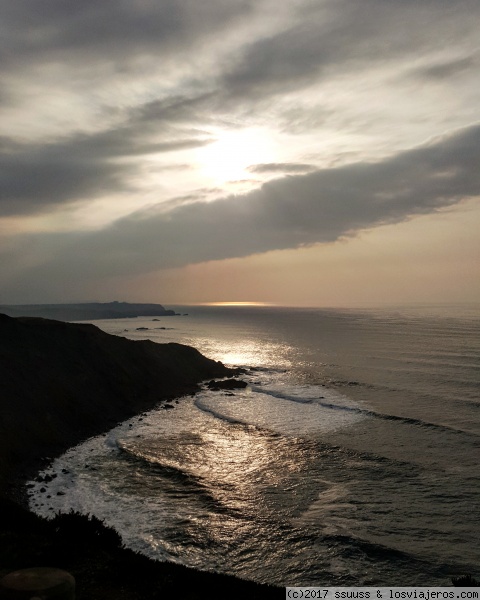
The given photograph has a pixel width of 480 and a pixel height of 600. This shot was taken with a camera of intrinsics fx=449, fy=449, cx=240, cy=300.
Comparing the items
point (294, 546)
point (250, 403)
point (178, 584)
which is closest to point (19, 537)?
point (178, 584)

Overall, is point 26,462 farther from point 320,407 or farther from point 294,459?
point 320,407

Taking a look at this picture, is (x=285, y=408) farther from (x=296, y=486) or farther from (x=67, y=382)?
(x=67, y=382)

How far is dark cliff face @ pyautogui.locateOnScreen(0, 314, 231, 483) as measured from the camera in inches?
1426

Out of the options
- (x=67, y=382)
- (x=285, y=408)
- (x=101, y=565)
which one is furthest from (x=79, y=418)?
(x=101, y=565)

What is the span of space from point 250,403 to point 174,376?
14824mm

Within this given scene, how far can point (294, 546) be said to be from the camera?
21.1m

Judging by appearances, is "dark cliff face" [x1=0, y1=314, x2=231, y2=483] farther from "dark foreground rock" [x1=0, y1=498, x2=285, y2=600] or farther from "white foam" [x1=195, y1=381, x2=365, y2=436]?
"dark foreground rock" [x1=0, y1=498, x2=285, y2=600]

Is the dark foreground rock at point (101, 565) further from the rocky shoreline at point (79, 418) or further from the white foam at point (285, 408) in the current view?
the white foam at point (285, 408)

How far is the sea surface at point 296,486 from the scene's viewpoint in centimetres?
2012

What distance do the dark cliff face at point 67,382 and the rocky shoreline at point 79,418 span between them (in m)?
0.11

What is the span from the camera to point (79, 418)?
4281 cm

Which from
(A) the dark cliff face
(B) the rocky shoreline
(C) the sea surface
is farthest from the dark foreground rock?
(A) the dark cliff face

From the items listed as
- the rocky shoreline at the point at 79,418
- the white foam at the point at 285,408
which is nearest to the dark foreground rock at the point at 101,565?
the rocky shoreline at the point at 79,418

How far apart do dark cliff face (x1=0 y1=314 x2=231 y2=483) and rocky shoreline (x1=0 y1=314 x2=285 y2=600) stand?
11 centimetres
